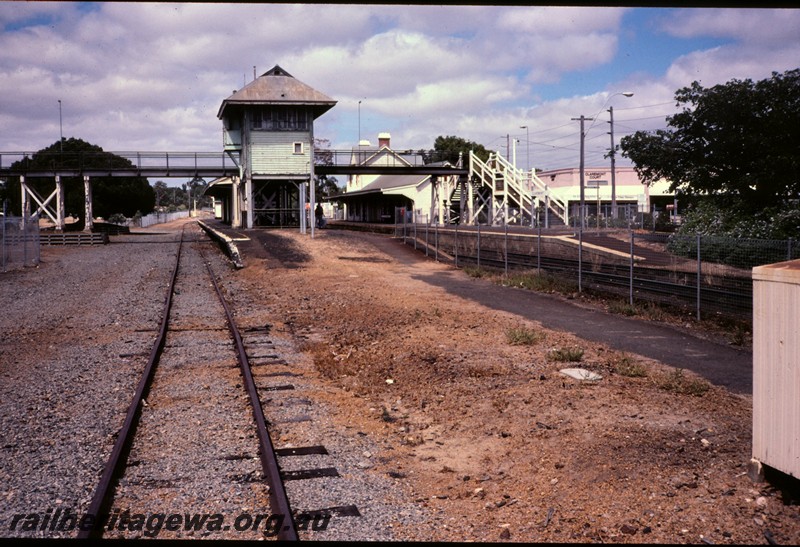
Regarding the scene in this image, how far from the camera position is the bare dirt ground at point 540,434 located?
5.28m

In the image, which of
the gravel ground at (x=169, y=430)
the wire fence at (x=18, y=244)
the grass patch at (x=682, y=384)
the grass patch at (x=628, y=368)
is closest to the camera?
the gravel ground at (x=169, y=430)

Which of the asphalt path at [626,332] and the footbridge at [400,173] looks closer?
the asphalt path at [626,332]

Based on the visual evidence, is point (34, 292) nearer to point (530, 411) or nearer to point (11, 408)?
point (11, 408)

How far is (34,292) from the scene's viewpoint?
831 inches

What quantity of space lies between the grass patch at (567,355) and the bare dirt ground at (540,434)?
0.03 meters

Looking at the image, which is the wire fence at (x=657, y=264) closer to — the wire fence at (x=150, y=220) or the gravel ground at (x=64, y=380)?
the gravel ground at (x=64, y=380)

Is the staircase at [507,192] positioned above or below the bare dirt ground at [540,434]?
above

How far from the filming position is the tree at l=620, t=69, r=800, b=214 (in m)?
17.8

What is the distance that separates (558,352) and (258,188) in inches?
1765

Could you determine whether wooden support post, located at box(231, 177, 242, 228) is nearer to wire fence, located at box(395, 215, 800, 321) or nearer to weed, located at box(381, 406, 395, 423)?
wire fence, located at box(395, 215, 800, 321)

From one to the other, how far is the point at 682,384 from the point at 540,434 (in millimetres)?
2458

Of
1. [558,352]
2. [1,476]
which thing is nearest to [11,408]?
[1,476]

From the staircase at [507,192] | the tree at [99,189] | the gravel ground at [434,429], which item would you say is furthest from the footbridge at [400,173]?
the gravel ground at [434,429]

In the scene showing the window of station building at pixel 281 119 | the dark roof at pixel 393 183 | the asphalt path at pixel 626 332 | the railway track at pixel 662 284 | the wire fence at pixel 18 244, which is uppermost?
the window of station building at pixel 281 119
